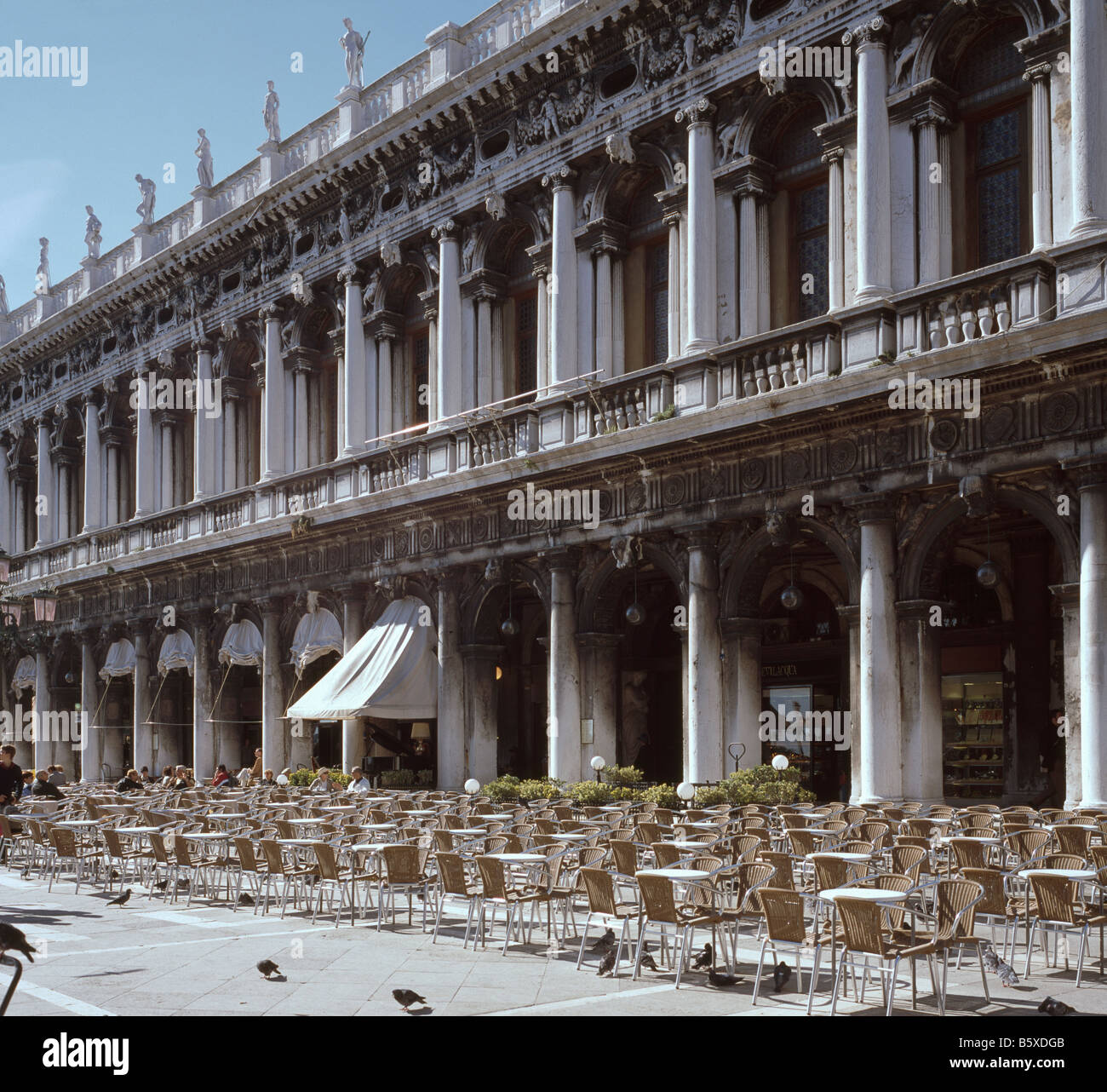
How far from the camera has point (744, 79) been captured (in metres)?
22.5

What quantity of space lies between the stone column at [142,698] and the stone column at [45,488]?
779 cm

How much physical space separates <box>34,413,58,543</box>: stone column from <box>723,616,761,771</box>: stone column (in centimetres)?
2781

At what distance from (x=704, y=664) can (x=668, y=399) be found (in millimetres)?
4101

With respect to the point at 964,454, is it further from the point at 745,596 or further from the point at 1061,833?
the point at 1061,833

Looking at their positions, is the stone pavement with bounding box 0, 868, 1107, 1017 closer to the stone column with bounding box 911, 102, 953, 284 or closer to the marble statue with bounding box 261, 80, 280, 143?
the stone column with bounding box 911, 102, 953, 284

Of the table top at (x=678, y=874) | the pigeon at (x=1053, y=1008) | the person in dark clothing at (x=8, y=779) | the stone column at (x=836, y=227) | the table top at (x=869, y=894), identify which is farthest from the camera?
the stone column at (x=836, y=227)

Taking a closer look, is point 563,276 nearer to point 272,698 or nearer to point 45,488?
point 272,698

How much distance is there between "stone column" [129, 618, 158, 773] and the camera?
37594mm

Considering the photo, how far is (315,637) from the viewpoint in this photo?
3053 cm

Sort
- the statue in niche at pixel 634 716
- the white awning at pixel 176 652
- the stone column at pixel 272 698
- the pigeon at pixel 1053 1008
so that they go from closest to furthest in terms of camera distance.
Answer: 1. the pigeon at pixel 1053 1008
2. the statue in niche at pixel 634 716
3. the stone column at pixel 272 698
4. the white awning at pixel 176 652

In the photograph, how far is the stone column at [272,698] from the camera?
32125 mm

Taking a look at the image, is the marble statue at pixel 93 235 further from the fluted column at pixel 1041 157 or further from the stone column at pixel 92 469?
the fluted column at pixel 1041 157

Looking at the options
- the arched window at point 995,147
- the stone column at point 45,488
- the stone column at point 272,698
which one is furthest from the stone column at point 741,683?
the stone column at point 45,488

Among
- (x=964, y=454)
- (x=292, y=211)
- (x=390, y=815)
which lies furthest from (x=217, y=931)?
(x=292, y=211)
